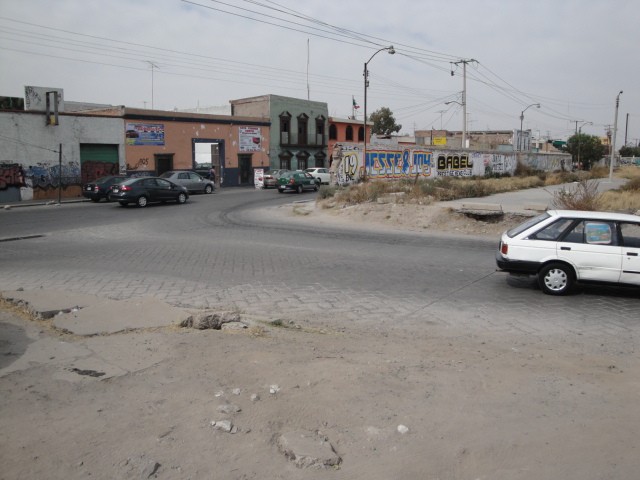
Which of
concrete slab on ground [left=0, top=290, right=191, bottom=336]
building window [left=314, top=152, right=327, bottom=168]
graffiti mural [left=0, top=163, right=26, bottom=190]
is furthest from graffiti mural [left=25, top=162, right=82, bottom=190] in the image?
building window [left=314, top=152, right=327, bottom=168]

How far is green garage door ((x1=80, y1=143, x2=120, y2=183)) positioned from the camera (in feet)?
106

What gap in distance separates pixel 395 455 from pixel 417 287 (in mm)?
5887

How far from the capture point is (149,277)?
9.80m

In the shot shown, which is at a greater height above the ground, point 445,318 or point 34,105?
point 34,105

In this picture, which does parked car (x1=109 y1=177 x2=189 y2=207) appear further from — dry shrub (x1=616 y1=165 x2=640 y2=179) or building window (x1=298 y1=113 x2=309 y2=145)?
dry shrub (x1=616 y1=165 x2=640 y2=179)

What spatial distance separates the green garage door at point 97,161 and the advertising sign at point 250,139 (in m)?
11.9

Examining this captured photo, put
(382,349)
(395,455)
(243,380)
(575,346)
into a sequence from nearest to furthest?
(395,455)
(243,380)
(382,349)
(575,346)

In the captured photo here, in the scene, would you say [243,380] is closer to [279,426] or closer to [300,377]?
[300,377]

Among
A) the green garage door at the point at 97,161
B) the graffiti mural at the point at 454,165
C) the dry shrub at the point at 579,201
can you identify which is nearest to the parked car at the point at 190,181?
the green garage door at the point at 97,161

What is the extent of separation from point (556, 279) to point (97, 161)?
30602 millimetres

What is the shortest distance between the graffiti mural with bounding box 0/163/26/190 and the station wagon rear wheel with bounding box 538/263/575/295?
28.6 metres

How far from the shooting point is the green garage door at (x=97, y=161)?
32.3 meters

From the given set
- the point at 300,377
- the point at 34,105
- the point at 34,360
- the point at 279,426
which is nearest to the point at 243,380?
the point at 300,377

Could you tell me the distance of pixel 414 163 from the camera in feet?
151
